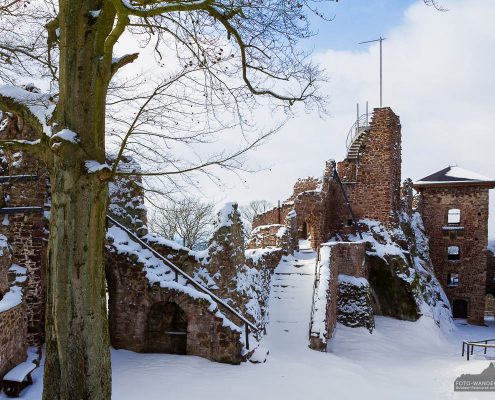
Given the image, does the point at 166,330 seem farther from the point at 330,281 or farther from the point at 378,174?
the point at 378,174

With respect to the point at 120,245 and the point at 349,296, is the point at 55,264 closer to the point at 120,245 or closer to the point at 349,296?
the point at 120,245

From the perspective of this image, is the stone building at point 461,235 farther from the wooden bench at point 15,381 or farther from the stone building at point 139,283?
the wooden bench at point 15,381

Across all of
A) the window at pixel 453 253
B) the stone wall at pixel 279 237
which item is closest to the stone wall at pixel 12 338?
the stone wall at pixel 279 237

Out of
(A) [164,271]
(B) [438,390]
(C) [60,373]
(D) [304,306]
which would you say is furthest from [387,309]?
(C) [60,373]

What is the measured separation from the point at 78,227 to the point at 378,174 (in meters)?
18.8

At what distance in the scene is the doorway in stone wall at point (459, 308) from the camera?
2662cm

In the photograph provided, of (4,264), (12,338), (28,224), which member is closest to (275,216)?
(28,224)

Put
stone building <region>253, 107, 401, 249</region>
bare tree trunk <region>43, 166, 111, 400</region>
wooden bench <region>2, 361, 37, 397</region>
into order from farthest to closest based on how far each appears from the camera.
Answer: stone building <region>253, 107, 401, 249</region>, wooden bench <region>2, 361, 37, 397</region>, bare tree trunk <region>43, 166, 111, 400</region>

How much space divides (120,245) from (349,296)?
892 cm

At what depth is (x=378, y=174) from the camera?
71.5ft

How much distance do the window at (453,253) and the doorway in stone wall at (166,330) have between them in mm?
21216

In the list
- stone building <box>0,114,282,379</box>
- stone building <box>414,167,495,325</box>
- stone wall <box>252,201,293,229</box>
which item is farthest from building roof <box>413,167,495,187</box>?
stone building <box>0,114,282,379</box>

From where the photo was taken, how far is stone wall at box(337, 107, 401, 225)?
Answer: 21.6 m

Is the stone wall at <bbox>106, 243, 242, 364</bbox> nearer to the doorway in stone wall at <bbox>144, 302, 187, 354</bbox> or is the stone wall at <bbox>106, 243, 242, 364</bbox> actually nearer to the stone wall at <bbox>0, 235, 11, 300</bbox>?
the doorway in stone wall at <bbox>144, 302, 187, 354</bbox>
